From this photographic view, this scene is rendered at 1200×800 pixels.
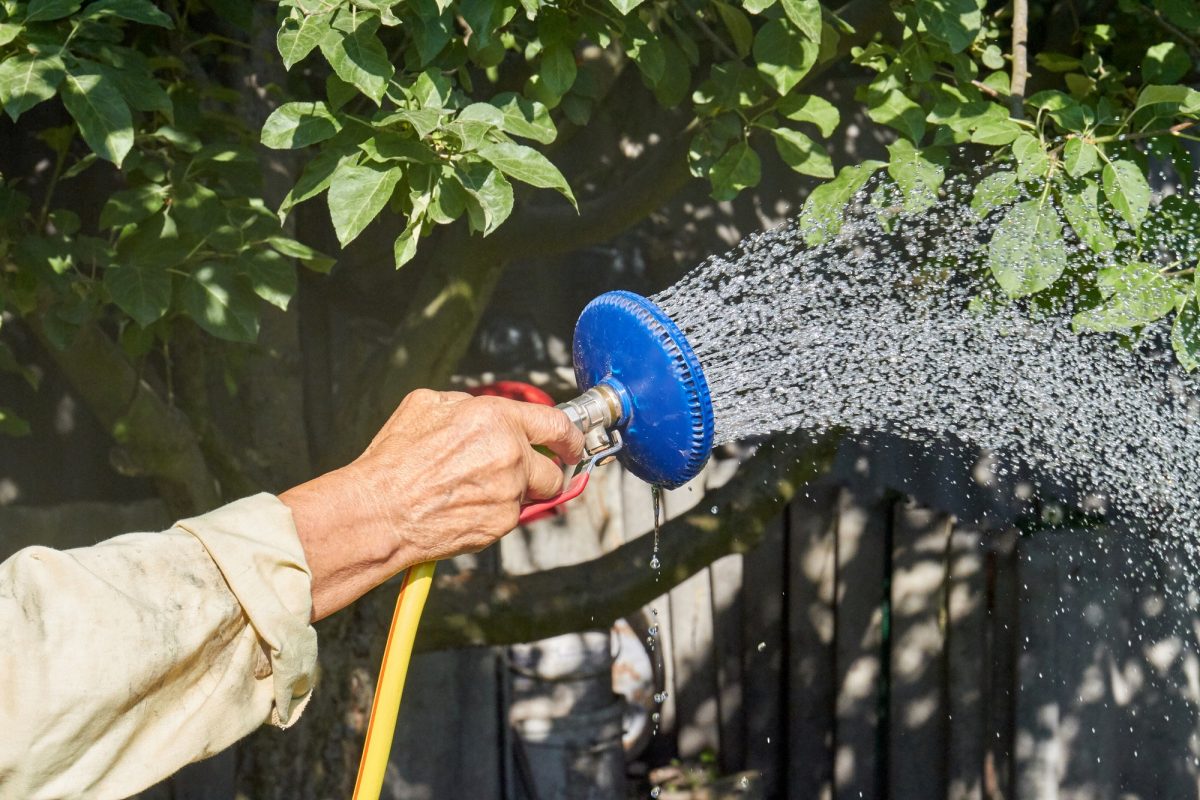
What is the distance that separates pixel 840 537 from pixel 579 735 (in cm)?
104

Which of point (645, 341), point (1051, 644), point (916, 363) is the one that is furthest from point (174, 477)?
point (1051, 644)

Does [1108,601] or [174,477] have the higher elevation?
[174,477]

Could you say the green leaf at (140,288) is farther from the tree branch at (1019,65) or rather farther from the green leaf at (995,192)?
the tree branch at (1019,65)

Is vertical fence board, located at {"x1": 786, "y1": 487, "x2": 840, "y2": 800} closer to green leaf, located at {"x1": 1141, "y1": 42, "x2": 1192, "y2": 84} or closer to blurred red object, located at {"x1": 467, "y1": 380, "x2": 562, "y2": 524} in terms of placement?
blurred red object, located at {"x1": 467, "y1": 380, "x2": 562, "y2": 524}

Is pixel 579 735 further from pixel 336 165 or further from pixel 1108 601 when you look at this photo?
pixel 336 165

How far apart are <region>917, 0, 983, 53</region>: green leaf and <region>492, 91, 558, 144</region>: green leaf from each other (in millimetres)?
613

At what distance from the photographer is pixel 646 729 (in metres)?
4.34

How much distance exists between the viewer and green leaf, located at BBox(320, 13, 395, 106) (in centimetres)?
165

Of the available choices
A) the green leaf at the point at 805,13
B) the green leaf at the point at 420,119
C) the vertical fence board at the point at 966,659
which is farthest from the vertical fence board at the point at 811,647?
the green leaf at the point at 420,119

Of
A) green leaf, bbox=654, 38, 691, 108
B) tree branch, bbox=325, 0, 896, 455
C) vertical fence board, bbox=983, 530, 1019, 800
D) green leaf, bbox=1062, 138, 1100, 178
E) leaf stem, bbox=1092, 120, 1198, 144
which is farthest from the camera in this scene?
vertical fence board, bbox=983, 530, 1019, 800

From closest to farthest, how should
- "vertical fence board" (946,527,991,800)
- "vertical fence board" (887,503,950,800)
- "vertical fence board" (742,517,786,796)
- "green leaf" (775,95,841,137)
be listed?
"green leaf" (775,95,841,137) < "vertical fence board" (946,527,991,800) < "vertical fence board" (887,503,950,800) < "vertical fence board" (742,517,786,796)

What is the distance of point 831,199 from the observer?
80.8 inches

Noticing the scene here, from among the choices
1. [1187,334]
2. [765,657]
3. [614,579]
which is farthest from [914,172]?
[765,657]

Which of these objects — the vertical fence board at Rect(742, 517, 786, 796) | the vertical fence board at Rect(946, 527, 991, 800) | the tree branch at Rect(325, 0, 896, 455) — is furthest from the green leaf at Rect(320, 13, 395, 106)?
the vertical fence board at Rect(742, 517, 786, 796)
